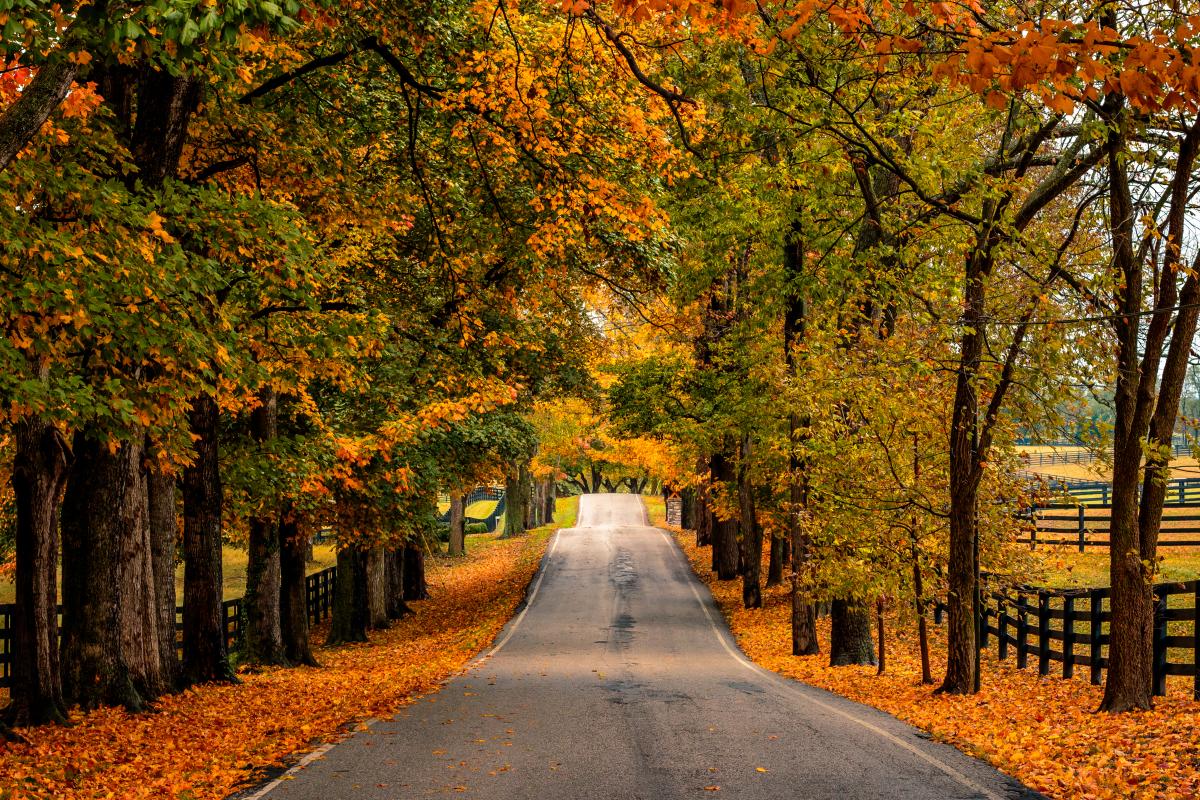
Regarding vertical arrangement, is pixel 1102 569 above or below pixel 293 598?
below

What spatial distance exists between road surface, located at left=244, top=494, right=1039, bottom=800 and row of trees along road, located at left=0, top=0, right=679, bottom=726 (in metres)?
3.68

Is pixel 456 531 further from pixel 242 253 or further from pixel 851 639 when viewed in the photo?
pixel 242 253

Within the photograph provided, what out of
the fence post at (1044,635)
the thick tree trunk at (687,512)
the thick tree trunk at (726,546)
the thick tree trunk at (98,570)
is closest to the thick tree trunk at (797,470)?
the fence post at (1044,635)

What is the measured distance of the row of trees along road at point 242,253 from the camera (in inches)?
323

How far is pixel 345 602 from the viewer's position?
24.8 meters

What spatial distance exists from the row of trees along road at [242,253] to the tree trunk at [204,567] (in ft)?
0.13

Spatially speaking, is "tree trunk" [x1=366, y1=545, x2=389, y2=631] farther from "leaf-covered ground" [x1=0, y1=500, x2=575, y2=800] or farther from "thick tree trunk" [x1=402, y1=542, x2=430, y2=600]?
"thick tree trunk" [x1=402, y1=542, x2=430, y2=600]

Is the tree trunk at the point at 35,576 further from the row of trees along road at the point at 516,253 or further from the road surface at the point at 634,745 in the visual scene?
the road surface at the point at 634,745

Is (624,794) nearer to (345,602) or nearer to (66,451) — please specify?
Result: (66,451)

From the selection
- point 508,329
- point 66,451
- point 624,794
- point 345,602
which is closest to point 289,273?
point 66,451

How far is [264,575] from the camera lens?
17.7 metres

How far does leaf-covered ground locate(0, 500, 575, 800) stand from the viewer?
26.9ft

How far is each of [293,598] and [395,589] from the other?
909cm

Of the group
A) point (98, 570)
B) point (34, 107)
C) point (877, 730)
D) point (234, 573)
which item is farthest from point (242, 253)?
point (234, 573)
